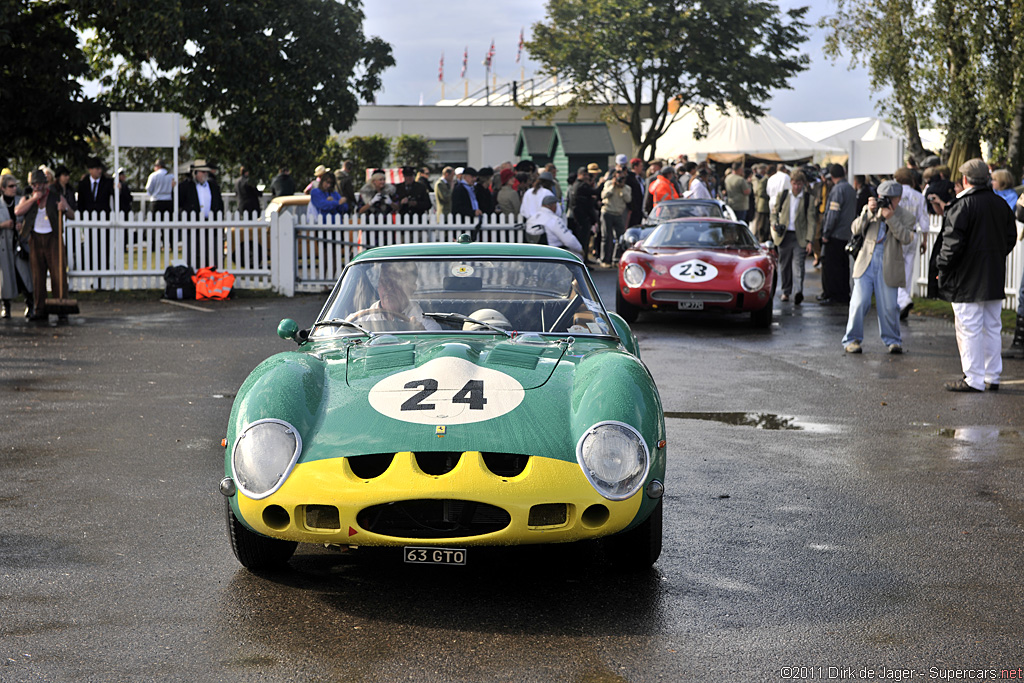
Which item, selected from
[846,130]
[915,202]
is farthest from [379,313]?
[846,130]

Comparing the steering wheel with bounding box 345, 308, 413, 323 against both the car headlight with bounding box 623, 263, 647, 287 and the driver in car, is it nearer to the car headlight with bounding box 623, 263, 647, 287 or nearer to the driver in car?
the driver in car

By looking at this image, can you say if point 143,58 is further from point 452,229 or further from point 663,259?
point 663,259

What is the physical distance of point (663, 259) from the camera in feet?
45.6

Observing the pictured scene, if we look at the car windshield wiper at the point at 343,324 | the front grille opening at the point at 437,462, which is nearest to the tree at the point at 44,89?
the car windshield wiper at the point at 343,324

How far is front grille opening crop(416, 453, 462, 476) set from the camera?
4.36 metres

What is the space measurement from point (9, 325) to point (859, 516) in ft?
36.5

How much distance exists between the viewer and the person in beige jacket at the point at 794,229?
54.0ft

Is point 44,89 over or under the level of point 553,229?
over

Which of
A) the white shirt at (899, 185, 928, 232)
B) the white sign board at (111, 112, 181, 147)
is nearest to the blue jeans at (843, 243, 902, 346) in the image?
the white shirt at (899, 185, 928, 232)

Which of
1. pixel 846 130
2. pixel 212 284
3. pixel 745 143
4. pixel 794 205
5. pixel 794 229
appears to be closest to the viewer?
pixel 794 205

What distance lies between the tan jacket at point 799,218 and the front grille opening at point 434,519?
1298 cm

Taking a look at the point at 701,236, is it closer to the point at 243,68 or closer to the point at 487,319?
the point at 487,319

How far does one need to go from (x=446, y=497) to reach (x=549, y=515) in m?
0.40

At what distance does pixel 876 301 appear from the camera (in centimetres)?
1183
